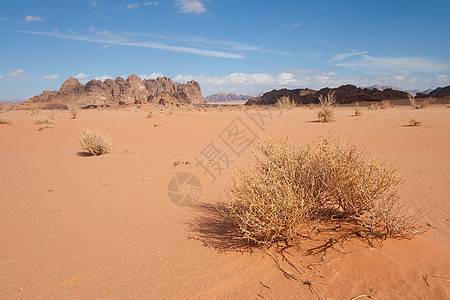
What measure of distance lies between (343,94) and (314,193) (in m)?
48.0

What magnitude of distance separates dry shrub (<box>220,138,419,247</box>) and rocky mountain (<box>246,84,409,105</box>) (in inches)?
1694

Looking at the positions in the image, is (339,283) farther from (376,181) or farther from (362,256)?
(376,181)

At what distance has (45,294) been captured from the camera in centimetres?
219

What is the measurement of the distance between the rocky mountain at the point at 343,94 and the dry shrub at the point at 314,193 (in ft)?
141

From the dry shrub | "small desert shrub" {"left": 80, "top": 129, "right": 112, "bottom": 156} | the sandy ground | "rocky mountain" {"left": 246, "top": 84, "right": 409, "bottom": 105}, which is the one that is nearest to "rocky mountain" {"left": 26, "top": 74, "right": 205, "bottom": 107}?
"rocky mountain" {"left": 246, "top": 84, "right": 409, "bottom": 105}

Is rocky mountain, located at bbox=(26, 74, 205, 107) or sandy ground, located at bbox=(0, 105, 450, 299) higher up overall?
rocky mountain, located at bbox=(26, 74, 205, 107)

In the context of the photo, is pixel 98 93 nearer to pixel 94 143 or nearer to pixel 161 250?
pixel 94 143

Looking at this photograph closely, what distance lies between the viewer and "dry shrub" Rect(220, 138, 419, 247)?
2.42 meters

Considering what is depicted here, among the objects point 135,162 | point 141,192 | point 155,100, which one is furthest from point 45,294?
point 155,100

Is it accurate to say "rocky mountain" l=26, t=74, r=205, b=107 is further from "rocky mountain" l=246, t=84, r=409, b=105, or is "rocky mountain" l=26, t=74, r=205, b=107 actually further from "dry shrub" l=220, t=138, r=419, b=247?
"dry shrub" l=220, t=138, r=419, b=247

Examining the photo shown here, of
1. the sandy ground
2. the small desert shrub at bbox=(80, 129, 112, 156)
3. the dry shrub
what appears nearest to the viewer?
the sandy ground

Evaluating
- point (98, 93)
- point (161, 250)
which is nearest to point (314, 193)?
point (161, 250)

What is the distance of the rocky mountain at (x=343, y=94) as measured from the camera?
4124 cm

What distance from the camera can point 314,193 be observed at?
9.04ft
